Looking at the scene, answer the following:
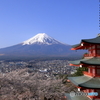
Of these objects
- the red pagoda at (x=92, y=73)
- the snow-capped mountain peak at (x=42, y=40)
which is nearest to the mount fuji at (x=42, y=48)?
the snow-capped mountain peak at (x=42, y=40)

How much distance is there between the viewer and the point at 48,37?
626 feet

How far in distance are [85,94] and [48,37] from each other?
18373 centimetres

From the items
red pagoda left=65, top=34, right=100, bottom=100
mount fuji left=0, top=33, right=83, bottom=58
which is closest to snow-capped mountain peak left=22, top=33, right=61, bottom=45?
mount fuji left=0, top=33, right=83, bottom=58

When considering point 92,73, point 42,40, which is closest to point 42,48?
point 42,40

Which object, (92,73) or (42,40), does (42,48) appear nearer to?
(42,40)

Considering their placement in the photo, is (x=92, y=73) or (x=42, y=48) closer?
(x=92, y=73)

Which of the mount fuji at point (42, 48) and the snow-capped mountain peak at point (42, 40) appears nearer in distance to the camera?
the mount fuji at point (42, 48)


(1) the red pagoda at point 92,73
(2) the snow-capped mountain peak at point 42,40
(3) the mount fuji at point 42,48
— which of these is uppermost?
(2) the snow-capped mountain peak at point 42,40

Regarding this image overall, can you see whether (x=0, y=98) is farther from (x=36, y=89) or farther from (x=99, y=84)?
(x=99, y=84)

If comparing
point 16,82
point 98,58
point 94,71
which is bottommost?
point 16,82

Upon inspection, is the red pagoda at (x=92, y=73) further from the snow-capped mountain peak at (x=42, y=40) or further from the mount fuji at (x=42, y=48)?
the snow-capped mountain peak at (x=42, y=40)

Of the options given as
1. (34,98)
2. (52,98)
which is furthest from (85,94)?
(52,98)

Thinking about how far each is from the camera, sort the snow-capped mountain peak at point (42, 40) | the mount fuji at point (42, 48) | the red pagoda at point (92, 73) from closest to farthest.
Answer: the red pagoda at point (92, 73) → the mount fuji at point (42, 48) → the snow-capped mountain peak at point (42, 40)

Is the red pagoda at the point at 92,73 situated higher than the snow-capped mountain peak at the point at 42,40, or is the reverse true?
the snow-capped mountain peak at the point at 42,40
